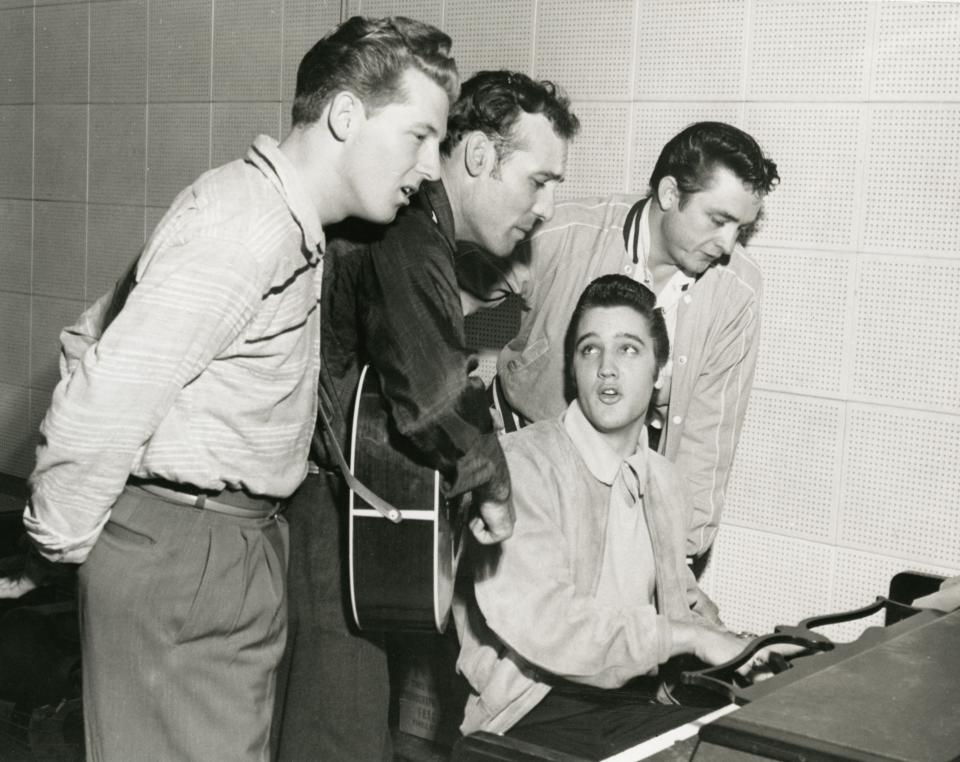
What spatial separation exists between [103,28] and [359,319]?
128 inches

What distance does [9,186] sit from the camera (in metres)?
5.38

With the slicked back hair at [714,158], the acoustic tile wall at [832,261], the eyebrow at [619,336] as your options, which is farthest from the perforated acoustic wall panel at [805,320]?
the eyebrow at [619,336]

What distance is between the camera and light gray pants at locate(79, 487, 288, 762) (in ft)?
6.23

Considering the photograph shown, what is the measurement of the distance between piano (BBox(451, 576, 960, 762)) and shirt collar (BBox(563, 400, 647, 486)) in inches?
39.5

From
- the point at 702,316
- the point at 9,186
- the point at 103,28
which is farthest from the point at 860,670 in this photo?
the point at 9,186

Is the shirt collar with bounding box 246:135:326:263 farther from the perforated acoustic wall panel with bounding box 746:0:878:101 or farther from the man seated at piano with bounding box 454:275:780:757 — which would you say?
the perforated acoustic wall panel with bounding box 746:0:878:101

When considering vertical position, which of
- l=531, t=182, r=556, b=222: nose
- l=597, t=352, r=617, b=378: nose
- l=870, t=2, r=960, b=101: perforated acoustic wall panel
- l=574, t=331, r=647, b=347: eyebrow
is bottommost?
l=597, t=352, r=617, b=378: nose

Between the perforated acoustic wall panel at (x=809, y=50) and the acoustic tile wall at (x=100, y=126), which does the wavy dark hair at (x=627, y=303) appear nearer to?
the perforated acoustic wall panel at (x=809, y=50)

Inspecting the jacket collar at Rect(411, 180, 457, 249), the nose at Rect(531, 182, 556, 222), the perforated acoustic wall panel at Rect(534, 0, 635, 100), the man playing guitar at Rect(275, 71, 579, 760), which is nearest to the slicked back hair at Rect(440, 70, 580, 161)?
the man playing guitar at Rect(275, 71, 579, 760)

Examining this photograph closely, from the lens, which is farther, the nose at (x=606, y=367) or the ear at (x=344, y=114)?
the nose at (x=606, y=367)

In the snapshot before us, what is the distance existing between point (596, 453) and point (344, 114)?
3.64 ft

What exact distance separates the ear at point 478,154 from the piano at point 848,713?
53.6 inches

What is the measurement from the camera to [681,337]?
3270 mm

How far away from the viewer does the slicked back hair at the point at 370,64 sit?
2004 mm
